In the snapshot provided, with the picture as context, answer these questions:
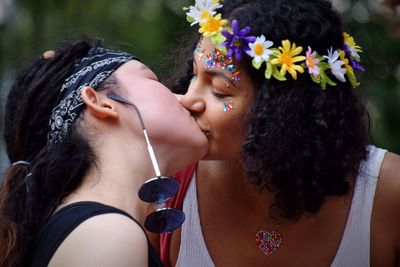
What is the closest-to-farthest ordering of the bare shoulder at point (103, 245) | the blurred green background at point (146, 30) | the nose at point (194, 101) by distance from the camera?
the bare shoulder at point (103, 245) < the nose at point (194, 101) < the blurred green background at point (146, 30)

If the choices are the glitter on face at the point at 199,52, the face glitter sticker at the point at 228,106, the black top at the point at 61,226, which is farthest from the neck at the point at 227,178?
the black top at the point at 61,226

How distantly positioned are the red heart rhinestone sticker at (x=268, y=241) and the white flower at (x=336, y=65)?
0.69 metres

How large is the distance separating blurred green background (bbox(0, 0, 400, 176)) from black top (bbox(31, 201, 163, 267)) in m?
2.63

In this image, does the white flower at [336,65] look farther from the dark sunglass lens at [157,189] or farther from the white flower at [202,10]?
the dark sunglass lens at [157,189]

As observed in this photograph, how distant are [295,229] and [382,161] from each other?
0.44m

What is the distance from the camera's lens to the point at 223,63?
321cm

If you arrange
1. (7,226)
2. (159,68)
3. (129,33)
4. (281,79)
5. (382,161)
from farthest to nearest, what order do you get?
(129,33) < (159,68) < (382,161) < (281,79) < (7,226)

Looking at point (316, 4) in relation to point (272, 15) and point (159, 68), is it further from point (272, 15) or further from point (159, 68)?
point (159, 68)

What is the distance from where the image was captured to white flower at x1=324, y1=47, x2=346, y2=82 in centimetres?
324

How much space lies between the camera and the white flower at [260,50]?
10.4 feet

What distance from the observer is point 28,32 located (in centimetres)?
806

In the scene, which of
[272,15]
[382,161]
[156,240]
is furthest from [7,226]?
[382,161]

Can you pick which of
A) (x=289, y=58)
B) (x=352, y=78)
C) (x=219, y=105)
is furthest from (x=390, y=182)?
(x=219, y=105)

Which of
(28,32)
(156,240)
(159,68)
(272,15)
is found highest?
(272,15)
